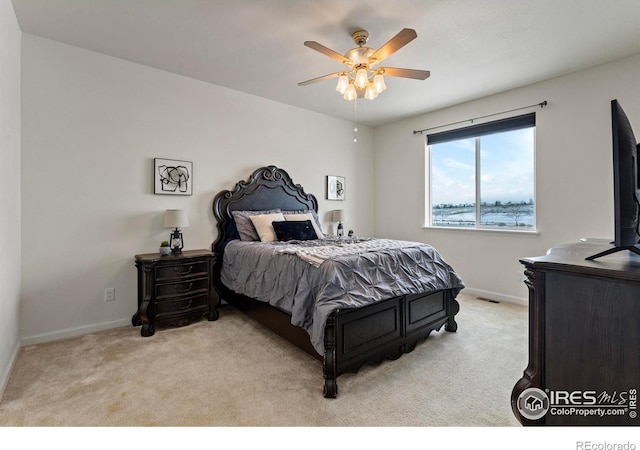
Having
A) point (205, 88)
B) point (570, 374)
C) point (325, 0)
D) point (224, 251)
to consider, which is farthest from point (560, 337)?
point (205, 88)

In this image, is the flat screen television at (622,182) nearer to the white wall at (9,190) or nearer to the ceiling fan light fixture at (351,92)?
the ceiling fan light fixture at (351,92)

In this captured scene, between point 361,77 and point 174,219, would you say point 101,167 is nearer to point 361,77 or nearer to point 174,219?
point 174,219

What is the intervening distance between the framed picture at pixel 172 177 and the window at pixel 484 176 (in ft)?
11.6

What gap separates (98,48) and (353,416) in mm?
3792

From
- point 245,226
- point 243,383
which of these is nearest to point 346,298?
point 243,383

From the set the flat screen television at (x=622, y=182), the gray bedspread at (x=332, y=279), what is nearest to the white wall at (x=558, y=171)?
the gray bedspread at (x=332, y=279)

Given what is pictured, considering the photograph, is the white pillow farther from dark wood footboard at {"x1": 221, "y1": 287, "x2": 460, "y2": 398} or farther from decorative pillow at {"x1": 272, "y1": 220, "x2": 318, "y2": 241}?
dark wood footboard at {"x1": 221, "y1": 287, "x2": 460, "y2": 398}

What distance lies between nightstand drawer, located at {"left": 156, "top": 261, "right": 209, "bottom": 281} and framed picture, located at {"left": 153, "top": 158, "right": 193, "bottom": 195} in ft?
2.91

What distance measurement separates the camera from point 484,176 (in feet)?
13.8

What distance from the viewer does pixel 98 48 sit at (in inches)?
113

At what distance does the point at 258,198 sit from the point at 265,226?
23.0 inches

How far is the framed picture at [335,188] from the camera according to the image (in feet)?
16.1

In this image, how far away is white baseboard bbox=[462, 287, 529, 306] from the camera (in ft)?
12.3
